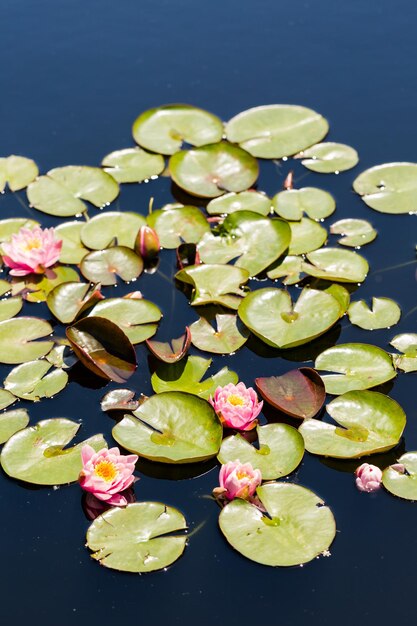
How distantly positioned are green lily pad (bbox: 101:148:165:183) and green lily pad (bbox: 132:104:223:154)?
3.0 inches

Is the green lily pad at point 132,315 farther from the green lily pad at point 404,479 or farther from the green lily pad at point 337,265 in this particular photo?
the green lily pad at point 404,479

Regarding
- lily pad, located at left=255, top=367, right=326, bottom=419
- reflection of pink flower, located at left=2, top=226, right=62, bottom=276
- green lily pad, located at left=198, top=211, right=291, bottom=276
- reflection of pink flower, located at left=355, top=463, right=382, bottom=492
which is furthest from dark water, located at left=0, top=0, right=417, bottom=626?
reflection of pink flower, located at left=2, top=226, right=62, bottom=276

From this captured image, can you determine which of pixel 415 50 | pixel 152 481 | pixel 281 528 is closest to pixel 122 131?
pixel 415 50

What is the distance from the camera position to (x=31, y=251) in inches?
166

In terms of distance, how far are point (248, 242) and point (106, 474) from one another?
157 centimetres

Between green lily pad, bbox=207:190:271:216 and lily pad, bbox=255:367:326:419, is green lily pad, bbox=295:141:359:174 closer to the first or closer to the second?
green lily pad, bbox=207:190:271:216

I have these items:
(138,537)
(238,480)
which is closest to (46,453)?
(138,537)

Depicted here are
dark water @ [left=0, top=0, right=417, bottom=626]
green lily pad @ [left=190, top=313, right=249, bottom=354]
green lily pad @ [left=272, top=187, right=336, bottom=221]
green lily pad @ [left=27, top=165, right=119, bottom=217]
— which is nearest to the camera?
dark water @ [left=0, top=0, right=417, bottom=626]

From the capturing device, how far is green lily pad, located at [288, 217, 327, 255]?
432 centimetres

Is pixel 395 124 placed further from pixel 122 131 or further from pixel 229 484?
pixel 229 484

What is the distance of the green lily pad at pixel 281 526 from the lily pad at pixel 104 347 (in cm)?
90

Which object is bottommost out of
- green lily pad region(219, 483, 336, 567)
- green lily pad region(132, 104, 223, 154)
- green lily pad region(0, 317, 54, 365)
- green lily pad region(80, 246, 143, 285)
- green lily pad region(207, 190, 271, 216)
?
green lily pad region(219, 483, 336, 567)

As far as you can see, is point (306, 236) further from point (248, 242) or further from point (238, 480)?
point (238, 480)

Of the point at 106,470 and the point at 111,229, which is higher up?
the point at 111,229
